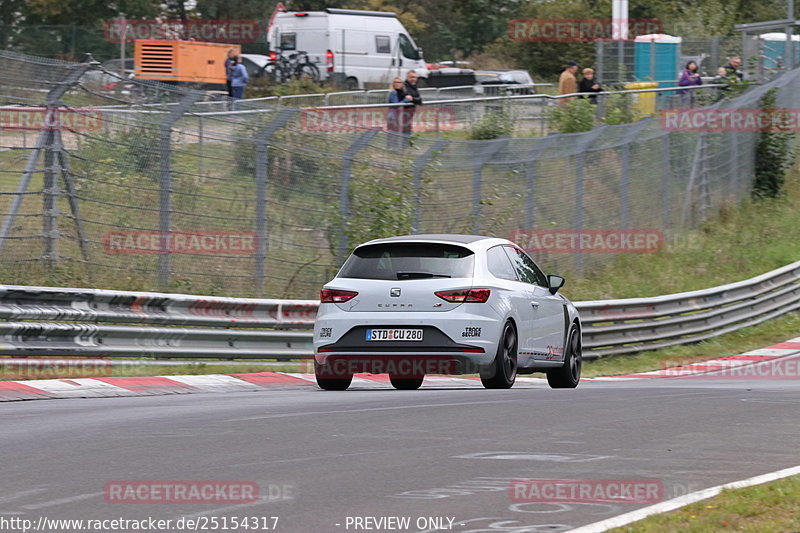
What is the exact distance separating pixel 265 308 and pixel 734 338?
1176cm

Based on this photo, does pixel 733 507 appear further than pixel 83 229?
No

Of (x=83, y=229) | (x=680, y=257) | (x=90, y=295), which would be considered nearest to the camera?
(x=90, y=295)

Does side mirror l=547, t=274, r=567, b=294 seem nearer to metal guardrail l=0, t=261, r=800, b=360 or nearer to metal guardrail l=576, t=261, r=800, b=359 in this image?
metal guardrail l=0, t=261, r=800, b=360

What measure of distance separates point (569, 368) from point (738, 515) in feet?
28.3

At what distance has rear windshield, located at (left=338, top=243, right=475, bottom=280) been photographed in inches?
504

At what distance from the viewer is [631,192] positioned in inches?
1059

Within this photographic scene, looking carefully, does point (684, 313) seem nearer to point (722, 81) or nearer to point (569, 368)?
point (569, 368)

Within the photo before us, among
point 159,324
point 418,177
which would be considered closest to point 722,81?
point 418,177

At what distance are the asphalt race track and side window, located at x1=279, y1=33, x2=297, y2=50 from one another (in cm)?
3569

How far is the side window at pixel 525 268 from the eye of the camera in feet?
46.0

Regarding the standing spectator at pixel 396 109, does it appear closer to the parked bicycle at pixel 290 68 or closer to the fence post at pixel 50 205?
the fence post at pixel 50 205

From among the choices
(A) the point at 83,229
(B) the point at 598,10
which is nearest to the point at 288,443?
(A) the point at 83,229

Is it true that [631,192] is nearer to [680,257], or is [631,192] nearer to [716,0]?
[680,257]

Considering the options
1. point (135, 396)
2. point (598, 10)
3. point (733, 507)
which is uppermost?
point (598, 10)
